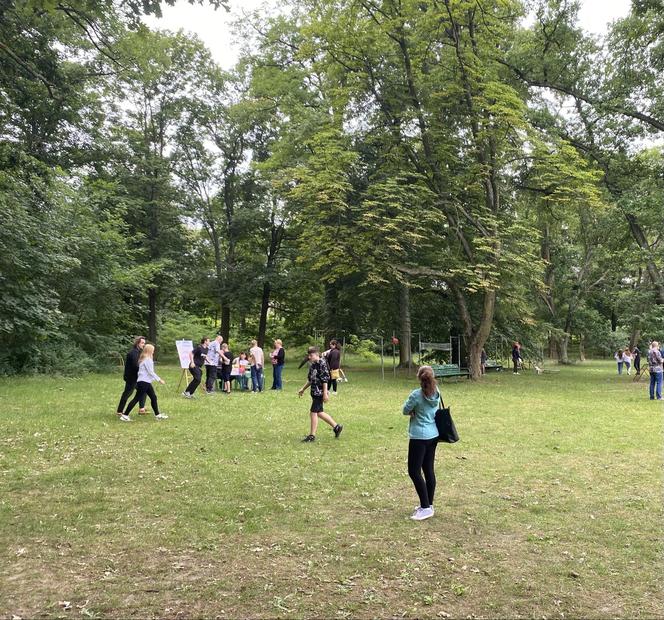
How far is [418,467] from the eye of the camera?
18.4 feet

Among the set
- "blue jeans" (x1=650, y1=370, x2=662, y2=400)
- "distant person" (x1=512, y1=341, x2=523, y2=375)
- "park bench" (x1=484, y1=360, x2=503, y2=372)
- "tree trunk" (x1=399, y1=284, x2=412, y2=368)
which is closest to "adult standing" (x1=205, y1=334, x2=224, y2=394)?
"tree trunk" (x1=399, y1=284, x2=412, y2=368)

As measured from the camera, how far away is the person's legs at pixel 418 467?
5574mm

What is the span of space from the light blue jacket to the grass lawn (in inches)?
35.8

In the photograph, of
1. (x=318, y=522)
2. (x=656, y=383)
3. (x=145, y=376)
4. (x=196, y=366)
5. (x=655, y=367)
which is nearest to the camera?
(x=318, y=522)

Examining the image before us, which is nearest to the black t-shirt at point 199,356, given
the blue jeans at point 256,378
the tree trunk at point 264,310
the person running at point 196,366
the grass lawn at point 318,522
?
the person running at point 196,366

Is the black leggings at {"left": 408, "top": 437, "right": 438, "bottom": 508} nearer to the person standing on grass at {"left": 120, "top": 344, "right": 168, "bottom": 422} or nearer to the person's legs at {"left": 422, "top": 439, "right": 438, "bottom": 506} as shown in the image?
the person's legs at {"left": 422, "top": 439, "right": 438, "bottom": 506}

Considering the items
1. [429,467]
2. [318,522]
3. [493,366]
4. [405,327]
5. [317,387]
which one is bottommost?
[318,522]

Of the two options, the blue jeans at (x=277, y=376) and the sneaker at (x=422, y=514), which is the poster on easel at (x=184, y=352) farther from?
the sneaker at (x=422, y=514)

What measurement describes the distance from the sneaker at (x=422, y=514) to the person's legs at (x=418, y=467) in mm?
42

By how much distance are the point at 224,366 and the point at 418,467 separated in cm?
1106

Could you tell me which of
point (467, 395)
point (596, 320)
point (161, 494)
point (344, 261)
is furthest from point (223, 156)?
point (161, 494)

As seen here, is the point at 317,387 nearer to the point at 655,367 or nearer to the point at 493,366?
the point at 655,367

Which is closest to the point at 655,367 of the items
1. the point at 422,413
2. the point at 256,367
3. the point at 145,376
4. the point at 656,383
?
the point at 656,383

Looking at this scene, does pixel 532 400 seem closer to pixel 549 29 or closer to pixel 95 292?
pixel 549 29
